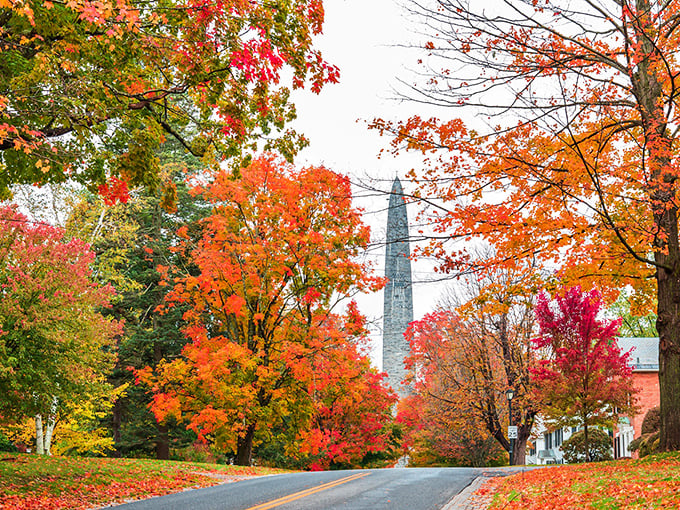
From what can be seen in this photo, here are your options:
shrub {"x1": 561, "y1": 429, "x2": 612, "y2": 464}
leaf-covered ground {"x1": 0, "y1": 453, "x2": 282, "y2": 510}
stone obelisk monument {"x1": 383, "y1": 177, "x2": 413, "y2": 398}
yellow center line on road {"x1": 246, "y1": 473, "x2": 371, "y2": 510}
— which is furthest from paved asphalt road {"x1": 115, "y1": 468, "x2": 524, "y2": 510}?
stone obelisk monument {"x1": 383, "y1": 177, "x2": 413, "y2": 398}

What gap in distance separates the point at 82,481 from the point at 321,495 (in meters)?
4.89

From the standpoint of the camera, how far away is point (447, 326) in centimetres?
2597

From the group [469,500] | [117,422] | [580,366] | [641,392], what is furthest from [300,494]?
[641,392]

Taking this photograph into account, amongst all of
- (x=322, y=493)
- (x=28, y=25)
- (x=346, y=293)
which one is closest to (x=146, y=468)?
(x=322, y=493)

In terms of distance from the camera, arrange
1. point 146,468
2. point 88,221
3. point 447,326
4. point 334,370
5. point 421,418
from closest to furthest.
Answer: point 146,468, point 334,370, point 88,221, point 447,326, point 421,418

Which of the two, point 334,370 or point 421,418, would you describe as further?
point 421,418

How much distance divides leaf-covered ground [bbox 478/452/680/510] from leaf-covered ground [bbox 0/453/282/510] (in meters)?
6.26

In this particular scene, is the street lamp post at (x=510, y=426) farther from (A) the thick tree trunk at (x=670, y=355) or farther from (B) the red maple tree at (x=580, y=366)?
(A) the thick tree trunk at (x=670, y=355)

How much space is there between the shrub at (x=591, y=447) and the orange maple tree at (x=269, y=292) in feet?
45.2

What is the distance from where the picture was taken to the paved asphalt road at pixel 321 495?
8203 millimetres

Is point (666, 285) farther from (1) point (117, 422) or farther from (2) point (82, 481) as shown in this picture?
(1) point (117, 422)

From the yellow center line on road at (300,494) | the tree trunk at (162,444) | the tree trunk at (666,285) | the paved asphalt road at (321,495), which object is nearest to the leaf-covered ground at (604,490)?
the tree trunk at (666,285)

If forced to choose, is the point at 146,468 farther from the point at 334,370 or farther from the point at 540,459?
the point at 540,459

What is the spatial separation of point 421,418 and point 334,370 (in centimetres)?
1206
